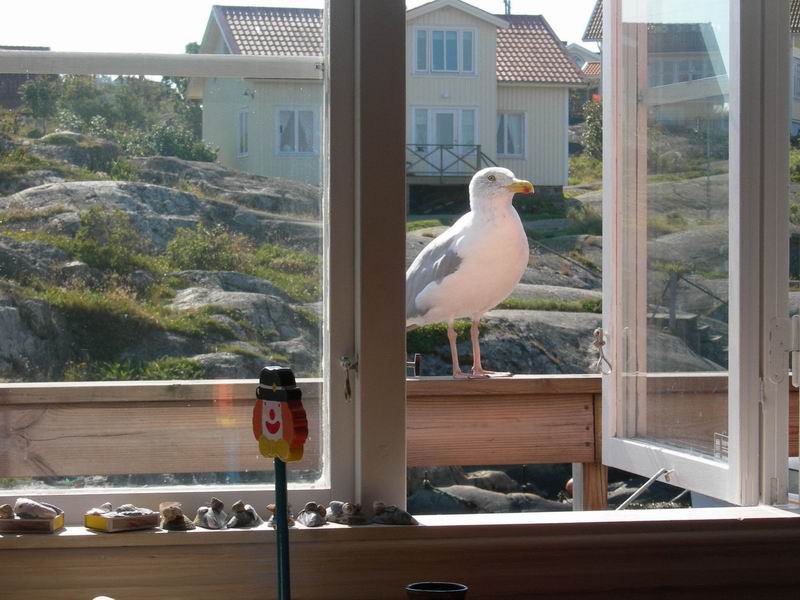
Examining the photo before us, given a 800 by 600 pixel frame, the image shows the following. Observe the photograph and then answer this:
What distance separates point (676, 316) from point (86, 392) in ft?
3.42

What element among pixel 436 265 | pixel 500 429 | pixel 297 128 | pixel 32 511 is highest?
pixel 297 128

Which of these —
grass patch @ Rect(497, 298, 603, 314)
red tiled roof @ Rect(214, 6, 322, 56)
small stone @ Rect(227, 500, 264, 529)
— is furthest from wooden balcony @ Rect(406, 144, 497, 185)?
small stone @ Rect(227, 500, 264, 529)

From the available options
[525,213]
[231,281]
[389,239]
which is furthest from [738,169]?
[525,213]

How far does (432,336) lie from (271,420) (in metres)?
2.35

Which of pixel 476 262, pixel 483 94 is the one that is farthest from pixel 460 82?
pixel 476 262

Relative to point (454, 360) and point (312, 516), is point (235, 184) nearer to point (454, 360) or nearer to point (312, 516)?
point (312, 516)

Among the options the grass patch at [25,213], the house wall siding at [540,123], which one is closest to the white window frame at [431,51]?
the house wall siding at [540,123]

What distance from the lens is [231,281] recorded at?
150 cm

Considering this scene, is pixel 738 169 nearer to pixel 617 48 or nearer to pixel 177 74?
pixel 617 48

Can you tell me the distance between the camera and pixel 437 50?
254cm

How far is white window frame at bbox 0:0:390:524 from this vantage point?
1470 mm

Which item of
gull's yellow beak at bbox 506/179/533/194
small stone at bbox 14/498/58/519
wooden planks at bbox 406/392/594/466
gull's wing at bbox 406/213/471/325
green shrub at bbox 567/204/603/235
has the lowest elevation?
wooden planks at bbox 406/392/594/466

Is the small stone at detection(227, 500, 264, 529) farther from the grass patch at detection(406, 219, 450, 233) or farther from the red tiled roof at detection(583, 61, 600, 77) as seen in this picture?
the grass patch at detection(406, 219, 450, 233)

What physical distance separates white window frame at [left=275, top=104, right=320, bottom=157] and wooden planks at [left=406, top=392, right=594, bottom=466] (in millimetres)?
1133
